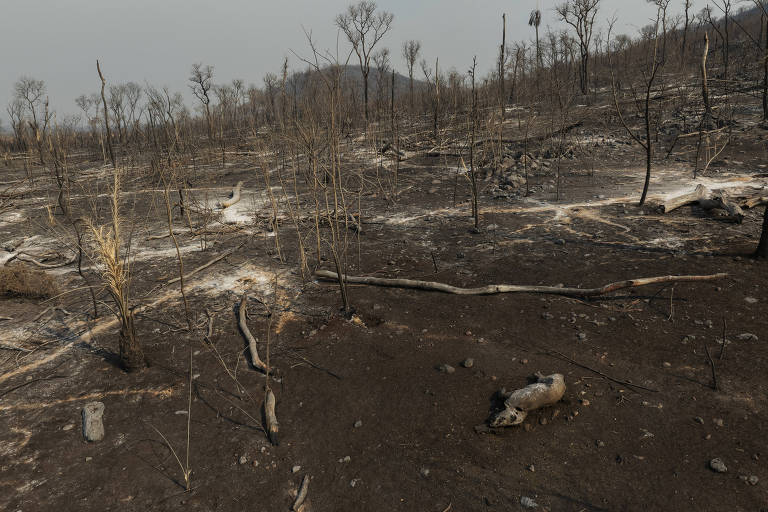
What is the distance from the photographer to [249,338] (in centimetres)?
446

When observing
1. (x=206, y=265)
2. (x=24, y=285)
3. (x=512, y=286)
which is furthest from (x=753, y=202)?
(x=24, y=285)

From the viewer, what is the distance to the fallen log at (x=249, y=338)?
4121 millimetres

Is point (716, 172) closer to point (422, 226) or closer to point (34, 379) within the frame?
point (422, 226)

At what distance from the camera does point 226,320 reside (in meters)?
5.02

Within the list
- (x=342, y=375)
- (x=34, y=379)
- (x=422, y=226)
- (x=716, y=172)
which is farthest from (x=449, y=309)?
(x=716, y=172)

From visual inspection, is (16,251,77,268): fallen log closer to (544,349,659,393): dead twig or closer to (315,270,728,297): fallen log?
(315,270,728,297): fallen log

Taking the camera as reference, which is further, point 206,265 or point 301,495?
point 206,265

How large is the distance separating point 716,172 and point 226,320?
38.8 feet

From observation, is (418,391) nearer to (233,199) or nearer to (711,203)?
(711,203)

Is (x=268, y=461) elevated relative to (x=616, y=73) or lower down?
lower down

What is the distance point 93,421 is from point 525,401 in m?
3.47

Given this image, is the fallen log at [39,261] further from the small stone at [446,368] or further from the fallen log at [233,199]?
the small stone at [446,368]

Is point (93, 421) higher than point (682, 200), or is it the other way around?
point (682, 200)

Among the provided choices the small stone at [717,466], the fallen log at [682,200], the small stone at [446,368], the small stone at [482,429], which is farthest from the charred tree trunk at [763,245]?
the small stone at [482,429]
